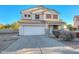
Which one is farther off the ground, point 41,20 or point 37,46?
point 41,20

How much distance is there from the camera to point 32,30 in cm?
831

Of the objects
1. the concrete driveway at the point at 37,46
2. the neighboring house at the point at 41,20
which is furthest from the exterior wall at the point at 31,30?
the concrete driveway at the point at 37,46

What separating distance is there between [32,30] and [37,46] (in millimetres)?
625

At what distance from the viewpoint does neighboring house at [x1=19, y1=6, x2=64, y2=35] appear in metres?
8.16

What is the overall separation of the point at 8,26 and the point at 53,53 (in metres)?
1.70

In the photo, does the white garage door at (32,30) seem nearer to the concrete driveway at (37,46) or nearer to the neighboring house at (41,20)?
the neighboring house at (41,20)

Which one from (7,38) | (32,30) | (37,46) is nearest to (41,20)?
(32,30)

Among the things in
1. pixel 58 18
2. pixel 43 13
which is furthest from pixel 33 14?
pixel 58 18

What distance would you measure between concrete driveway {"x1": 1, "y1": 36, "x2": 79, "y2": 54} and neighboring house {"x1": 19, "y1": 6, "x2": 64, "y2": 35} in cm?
23

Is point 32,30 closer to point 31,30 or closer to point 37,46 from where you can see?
point 31,30

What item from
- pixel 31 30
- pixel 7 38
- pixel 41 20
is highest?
pixel 41 20

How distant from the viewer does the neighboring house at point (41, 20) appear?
321 inches

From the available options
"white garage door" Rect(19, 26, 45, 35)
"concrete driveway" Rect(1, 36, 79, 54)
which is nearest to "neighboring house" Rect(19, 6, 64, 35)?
"white garage door" Rect(19, 26, 45, 35)
